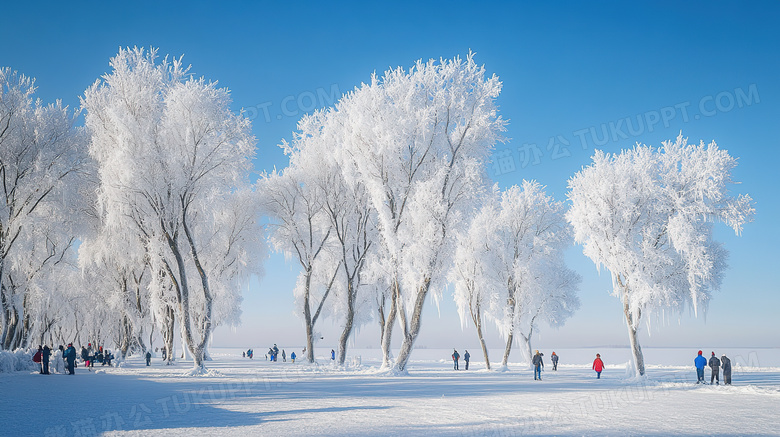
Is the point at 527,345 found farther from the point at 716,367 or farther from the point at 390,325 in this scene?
the point at 716,367

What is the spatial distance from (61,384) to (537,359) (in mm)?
20628

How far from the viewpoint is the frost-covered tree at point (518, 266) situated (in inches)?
1371

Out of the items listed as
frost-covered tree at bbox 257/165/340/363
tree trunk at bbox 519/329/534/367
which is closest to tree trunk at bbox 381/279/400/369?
frost-covered tree at bbox 257/165/340/363

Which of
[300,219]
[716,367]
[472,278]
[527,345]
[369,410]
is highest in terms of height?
[300,219]

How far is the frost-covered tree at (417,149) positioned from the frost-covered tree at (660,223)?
23.8 feet

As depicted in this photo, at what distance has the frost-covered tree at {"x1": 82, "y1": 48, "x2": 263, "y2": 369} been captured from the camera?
23.2 meters

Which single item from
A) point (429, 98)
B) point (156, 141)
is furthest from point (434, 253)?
point (156, 141)

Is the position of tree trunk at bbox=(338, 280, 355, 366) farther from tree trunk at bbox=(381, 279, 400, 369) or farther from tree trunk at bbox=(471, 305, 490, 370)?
tree trunk at bbox=(471, 305, 490, 370)

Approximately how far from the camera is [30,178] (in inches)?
1045

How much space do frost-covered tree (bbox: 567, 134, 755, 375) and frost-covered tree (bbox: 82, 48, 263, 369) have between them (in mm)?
19545

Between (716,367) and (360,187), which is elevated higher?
(360,187)

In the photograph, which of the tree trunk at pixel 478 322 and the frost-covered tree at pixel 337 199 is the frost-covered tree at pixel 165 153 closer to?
the frost-covered tree at pixel 337 199

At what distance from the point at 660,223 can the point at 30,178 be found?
34113 millimetres

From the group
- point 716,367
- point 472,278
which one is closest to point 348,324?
point 472,278
